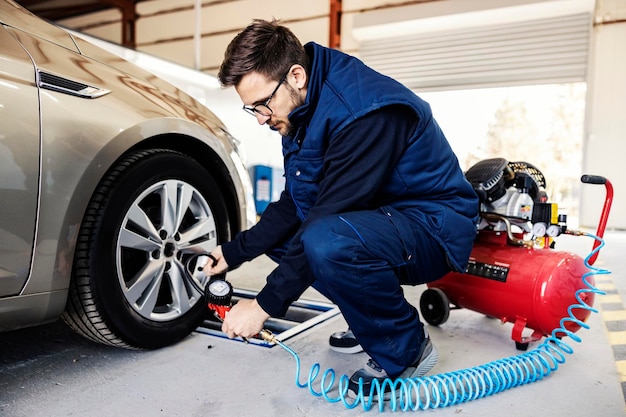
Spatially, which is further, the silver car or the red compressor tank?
the red compressor tank

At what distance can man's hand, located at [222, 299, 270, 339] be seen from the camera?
124cm

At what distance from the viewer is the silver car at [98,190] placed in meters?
1.23

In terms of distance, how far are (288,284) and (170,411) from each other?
0.43m

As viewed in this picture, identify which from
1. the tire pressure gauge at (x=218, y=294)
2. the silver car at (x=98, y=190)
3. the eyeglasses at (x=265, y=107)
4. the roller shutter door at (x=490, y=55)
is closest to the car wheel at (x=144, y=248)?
the silver car at (x=98, y=190)

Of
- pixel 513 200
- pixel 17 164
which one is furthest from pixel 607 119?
pixel 17 164

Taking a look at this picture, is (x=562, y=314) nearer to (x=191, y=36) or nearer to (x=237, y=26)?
(x=237, y=26)

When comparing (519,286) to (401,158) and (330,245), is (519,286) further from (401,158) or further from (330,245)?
(330,245)

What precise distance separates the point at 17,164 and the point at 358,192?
84 centimetres

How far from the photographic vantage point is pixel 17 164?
1207 millimetres

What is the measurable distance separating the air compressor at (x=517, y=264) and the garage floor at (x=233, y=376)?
0.13 m

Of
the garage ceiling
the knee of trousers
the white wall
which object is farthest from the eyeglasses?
the garage ceiling

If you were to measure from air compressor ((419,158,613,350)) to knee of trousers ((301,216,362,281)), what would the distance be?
0.73 m

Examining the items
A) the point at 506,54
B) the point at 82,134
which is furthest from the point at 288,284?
the point at 506,54

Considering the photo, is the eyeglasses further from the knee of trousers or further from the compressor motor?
the compressor motor
